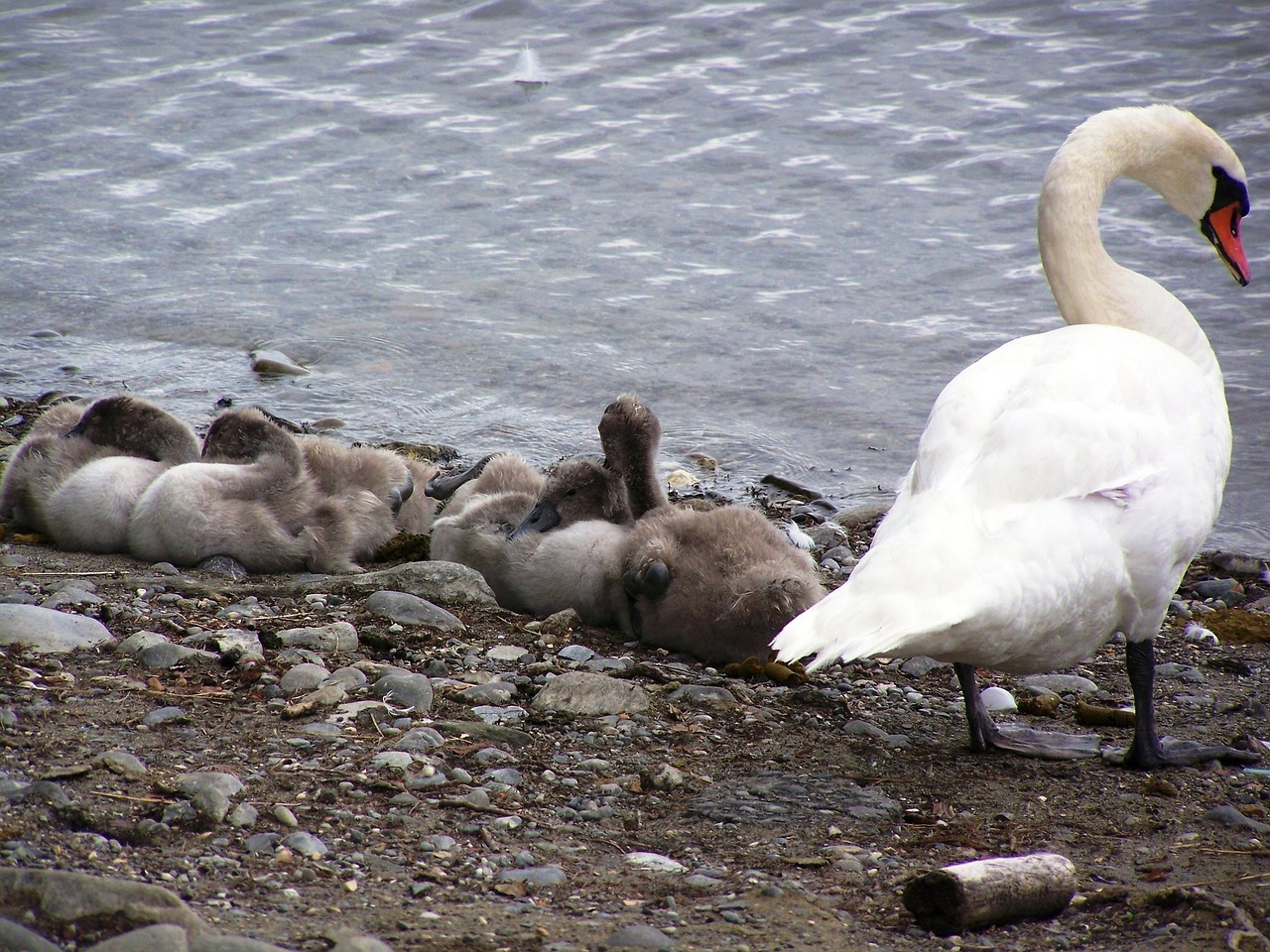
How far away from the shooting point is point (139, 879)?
99.7 inches

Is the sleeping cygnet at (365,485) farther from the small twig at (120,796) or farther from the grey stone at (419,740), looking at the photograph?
the small twig at (120,796)

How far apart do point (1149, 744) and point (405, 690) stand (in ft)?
7.19

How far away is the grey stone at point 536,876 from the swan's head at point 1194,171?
151 inches

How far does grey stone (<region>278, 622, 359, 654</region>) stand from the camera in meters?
4.17

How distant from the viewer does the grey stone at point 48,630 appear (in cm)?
380

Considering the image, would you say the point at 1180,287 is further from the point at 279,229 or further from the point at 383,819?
the point at 383,819

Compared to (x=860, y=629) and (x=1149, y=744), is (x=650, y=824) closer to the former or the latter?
(x=860, y=629)

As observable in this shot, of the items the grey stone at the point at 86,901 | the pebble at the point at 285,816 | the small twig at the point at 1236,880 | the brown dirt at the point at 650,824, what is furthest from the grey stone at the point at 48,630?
the small twig at the point at 1236,880

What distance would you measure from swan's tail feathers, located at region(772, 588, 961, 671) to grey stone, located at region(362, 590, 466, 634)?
1.71 meters

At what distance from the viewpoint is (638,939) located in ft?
8.33

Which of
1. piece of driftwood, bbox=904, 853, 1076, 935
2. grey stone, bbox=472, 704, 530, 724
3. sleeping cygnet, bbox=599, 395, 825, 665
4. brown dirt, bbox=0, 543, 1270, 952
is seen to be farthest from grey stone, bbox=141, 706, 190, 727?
piece of driftwood, bbox=904, 853, 1076, 935

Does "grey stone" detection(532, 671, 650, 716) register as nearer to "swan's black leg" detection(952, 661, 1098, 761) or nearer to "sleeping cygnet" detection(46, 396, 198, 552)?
"swan's black leg" detection(952, 661, 1098, 761)

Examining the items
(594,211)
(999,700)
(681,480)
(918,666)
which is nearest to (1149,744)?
(999,700)

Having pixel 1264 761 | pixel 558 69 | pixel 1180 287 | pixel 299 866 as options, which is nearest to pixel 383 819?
pixel 299 866
